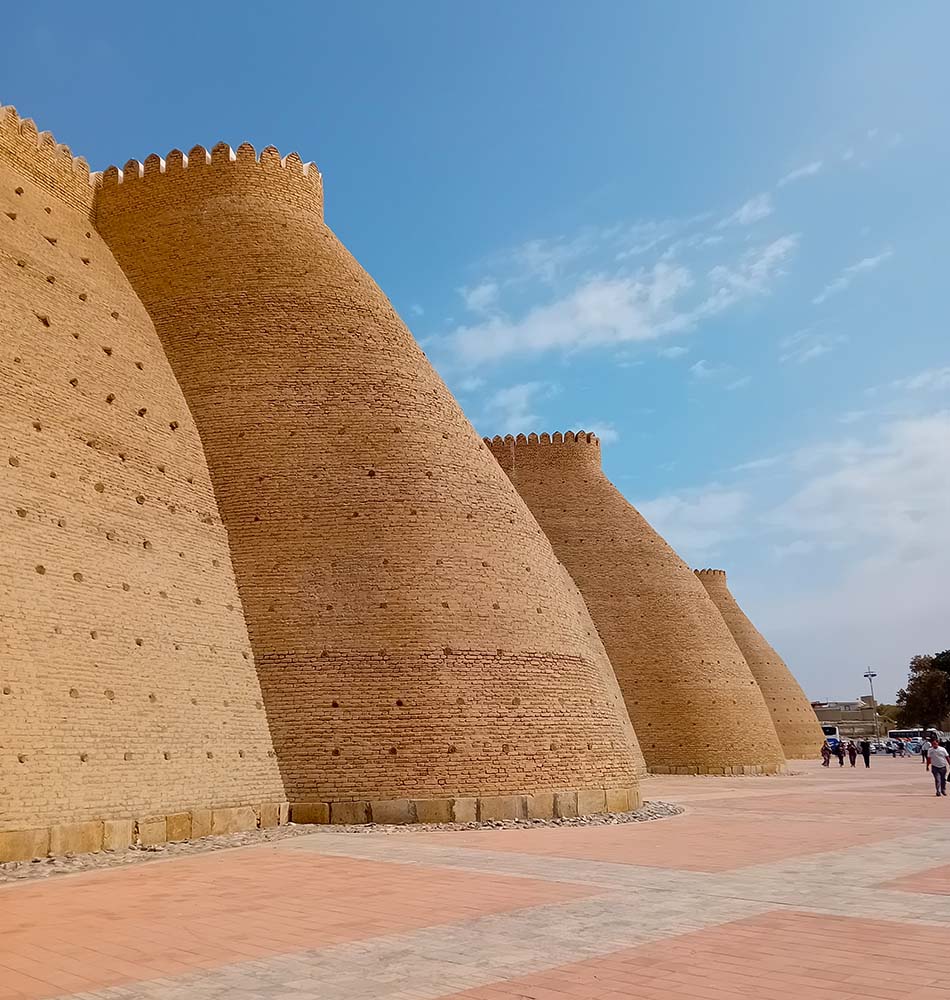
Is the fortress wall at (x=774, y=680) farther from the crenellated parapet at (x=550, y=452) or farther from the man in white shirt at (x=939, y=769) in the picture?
the man in white shirt at (x=939, y=769)

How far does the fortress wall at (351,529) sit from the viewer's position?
561 inches

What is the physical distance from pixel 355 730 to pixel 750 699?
19.0m

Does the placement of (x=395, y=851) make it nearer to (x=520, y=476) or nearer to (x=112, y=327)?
(x=112, y=327)

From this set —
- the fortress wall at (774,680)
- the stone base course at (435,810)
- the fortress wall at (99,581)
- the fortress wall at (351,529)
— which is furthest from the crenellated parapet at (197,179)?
the fortress wall at (774,680)

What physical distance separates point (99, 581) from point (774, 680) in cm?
3453

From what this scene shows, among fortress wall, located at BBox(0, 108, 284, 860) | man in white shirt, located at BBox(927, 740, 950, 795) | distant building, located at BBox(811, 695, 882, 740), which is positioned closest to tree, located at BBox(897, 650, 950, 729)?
distant building, located at BBox(811, 695, 882, 740)

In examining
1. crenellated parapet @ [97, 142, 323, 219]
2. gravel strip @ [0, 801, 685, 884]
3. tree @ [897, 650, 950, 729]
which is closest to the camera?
gravel strip @ [0, 801, 685, 884]

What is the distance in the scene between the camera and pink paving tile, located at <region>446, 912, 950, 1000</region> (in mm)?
5016

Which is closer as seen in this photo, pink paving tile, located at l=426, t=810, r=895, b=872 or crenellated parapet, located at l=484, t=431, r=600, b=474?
pink paving tile, located at l=426, t=810, r=895, b=872

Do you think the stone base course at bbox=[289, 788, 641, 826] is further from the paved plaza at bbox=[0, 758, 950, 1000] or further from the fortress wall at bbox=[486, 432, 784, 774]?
the fortress wall at bbox=[486, 432, 784, 774]

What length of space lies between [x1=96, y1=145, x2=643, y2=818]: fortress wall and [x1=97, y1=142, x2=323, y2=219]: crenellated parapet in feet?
0.14

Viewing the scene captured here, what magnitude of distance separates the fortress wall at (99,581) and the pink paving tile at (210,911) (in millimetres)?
1502

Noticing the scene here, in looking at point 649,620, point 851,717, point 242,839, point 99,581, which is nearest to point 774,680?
point 649,620

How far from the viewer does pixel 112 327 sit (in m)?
15.7
